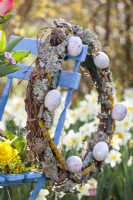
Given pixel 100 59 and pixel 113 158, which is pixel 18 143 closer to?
pixel 100 59

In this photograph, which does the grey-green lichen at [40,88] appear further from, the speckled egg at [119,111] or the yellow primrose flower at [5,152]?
the speckled egg at [119,111]

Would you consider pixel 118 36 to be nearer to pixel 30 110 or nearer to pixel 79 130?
pixel 79 130

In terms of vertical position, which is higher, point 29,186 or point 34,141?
point 34,141

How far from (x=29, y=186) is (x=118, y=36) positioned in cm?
401

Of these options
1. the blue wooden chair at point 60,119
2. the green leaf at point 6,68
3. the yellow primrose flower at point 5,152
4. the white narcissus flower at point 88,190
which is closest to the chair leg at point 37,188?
the blue wooden chair at point 60,119

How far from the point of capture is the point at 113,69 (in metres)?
7.29

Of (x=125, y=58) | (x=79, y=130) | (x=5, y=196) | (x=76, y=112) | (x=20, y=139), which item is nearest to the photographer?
(x=20, y=139)

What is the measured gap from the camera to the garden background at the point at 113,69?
4.08 meters

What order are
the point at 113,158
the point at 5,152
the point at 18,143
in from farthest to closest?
the point at 113,158 → the point at 18,143 → the point at 5,152

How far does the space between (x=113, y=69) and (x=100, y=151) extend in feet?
12.8

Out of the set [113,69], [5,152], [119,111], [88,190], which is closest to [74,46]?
[119,111]

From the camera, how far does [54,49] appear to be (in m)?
3.15

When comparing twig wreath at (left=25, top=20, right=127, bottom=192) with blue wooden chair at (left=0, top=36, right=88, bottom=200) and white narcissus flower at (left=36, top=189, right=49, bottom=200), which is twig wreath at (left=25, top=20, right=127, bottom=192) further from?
white narcissus flower at (left=36, top=189, right=49, bottom=200)

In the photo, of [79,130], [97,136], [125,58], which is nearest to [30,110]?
[97,136]
